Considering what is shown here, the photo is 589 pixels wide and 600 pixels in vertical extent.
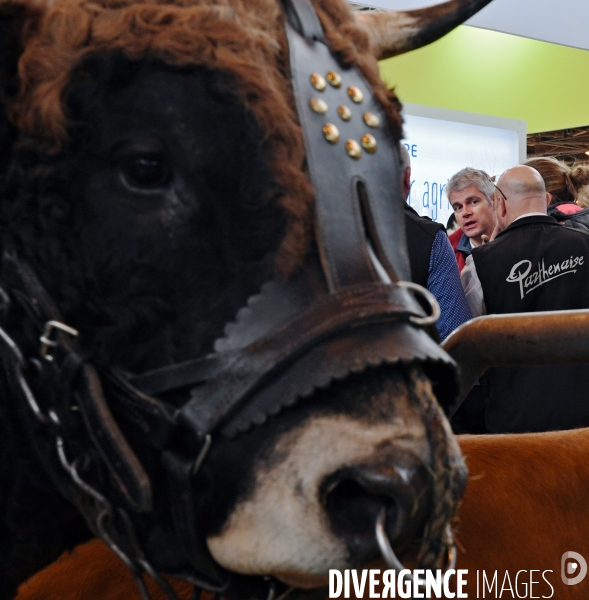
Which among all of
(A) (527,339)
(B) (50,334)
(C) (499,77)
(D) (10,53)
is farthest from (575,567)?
(C) (499,77)

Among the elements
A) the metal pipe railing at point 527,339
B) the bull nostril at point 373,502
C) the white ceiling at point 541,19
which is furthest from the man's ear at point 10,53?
the white ceiling at point 541,19

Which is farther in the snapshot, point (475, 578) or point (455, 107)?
point (455, 107)

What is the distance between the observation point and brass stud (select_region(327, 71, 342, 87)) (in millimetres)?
1196

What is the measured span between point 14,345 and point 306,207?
44 centimetres

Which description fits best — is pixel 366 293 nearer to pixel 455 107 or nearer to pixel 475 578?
pixel 475 578

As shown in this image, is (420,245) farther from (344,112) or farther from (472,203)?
(344,112)

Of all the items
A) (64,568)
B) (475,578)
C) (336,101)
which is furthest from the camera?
(475,578)

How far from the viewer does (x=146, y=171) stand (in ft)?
3.53

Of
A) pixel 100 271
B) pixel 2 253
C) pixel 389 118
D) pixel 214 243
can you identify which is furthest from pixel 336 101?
pixel 2 253

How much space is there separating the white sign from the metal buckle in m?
4.12

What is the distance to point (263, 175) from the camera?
1077mm

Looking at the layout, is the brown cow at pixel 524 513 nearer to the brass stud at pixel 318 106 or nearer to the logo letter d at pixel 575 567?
the logo letter d at pixel 575 567

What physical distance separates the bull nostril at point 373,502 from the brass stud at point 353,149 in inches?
17.8

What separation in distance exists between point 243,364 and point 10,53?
55cm
